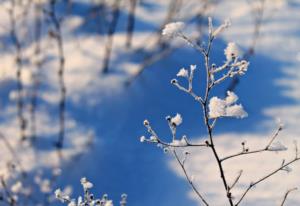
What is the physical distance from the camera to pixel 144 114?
371 centimetres

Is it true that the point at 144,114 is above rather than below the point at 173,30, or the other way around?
above

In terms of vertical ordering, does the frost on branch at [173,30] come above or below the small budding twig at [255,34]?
below

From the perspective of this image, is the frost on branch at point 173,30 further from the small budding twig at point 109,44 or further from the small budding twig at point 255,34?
the small budding twig at point 109,44

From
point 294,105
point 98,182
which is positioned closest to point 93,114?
point 98,182

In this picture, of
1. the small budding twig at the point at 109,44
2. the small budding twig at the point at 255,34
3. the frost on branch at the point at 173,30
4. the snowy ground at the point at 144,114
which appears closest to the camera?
the frost on branch at the point at 173,30

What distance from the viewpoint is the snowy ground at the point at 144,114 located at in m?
3.14

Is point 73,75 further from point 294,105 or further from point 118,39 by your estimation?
point 294,105

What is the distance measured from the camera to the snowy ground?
314cm

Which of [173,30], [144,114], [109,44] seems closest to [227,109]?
[173,30]

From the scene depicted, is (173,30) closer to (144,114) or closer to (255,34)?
(144,114)

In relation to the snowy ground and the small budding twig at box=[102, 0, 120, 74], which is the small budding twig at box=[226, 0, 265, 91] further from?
the small budding twig at box=[102, 0, 120, 74]

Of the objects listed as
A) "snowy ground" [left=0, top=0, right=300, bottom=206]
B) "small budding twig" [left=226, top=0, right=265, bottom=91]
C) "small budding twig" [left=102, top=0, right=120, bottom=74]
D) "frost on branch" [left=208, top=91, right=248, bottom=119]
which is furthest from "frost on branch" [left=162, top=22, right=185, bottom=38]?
"small budding twig" [left=102, top=0, right=120, bottom=74]

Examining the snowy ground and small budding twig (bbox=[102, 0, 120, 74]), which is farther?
small budding twig (bbox=[102, 0, 120, 74])

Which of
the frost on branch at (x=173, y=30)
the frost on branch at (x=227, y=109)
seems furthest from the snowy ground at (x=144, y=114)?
the frost on branch at (x=173, y=30)
